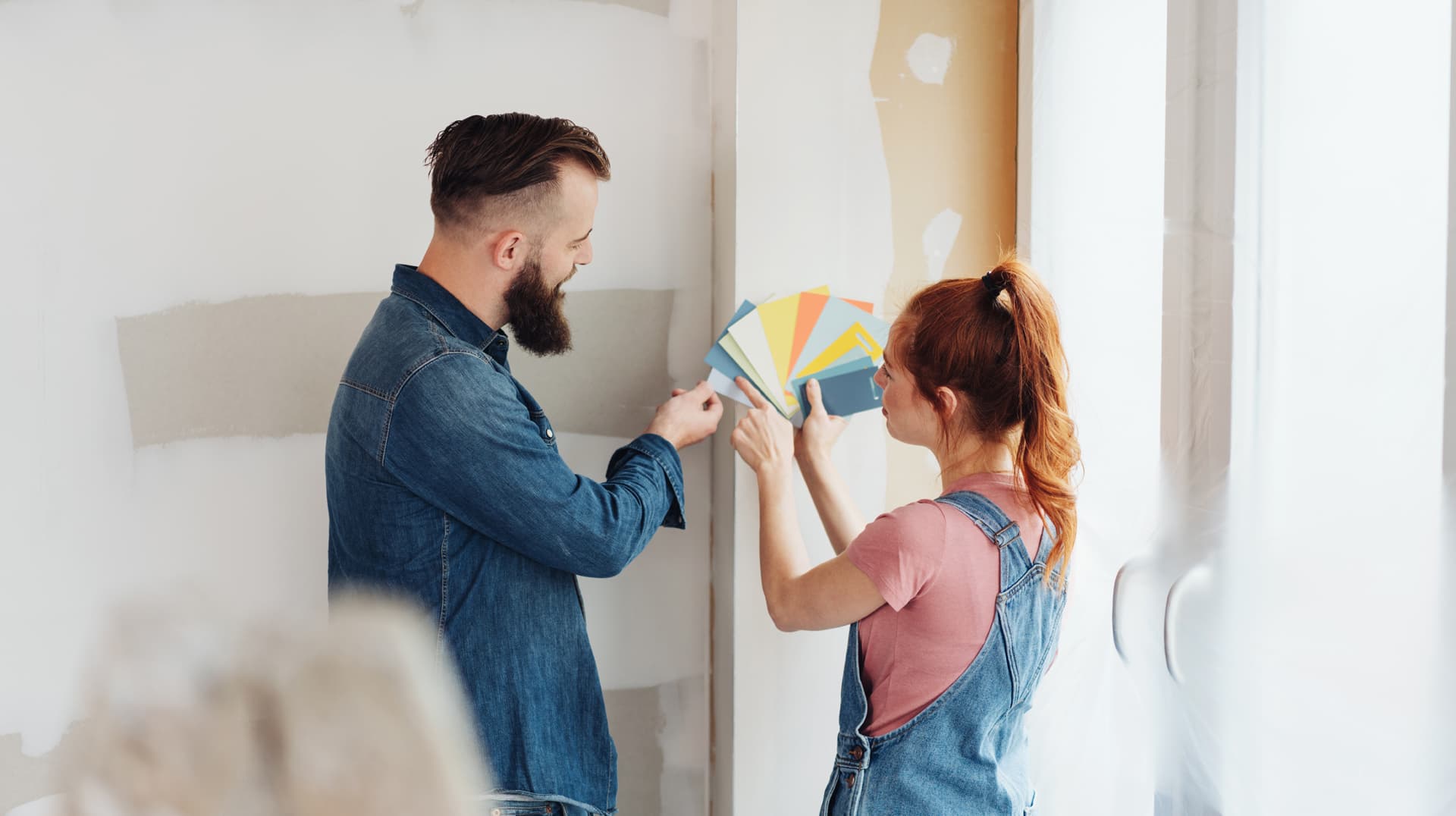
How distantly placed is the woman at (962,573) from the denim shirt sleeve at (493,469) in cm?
31

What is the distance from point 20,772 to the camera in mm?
1556

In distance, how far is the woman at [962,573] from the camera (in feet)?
3.72

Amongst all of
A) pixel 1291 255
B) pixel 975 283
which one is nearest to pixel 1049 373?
pixel 975 283

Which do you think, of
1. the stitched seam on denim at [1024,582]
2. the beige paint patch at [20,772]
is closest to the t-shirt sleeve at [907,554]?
the stitched seam on denim at [1024,582]

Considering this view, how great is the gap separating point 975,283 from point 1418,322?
481mm

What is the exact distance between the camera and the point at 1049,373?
3.75ft

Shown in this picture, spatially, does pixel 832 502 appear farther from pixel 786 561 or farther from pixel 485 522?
pixel 485 522

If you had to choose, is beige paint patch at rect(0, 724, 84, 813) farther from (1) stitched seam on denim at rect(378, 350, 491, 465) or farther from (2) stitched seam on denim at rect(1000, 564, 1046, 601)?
(2) stitched seam on denim at rect(1000, 564, 1046, 601)

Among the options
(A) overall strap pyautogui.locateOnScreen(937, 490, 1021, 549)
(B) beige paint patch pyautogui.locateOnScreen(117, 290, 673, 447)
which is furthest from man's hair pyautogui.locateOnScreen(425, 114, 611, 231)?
(A) overall strap pyautogui.locateOnScreen(937, 490, 1021, 549)

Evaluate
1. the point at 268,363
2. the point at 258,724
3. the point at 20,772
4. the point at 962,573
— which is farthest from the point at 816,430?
the point at 20,772

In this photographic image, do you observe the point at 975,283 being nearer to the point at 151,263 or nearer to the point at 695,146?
the point at 695,146

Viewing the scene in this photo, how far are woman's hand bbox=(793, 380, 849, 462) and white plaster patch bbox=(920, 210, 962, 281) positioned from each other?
0.34 m

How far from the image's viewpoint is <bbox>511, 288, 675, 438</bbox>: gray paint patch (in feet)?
5.56

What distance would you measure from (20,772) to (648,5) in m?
1.76
